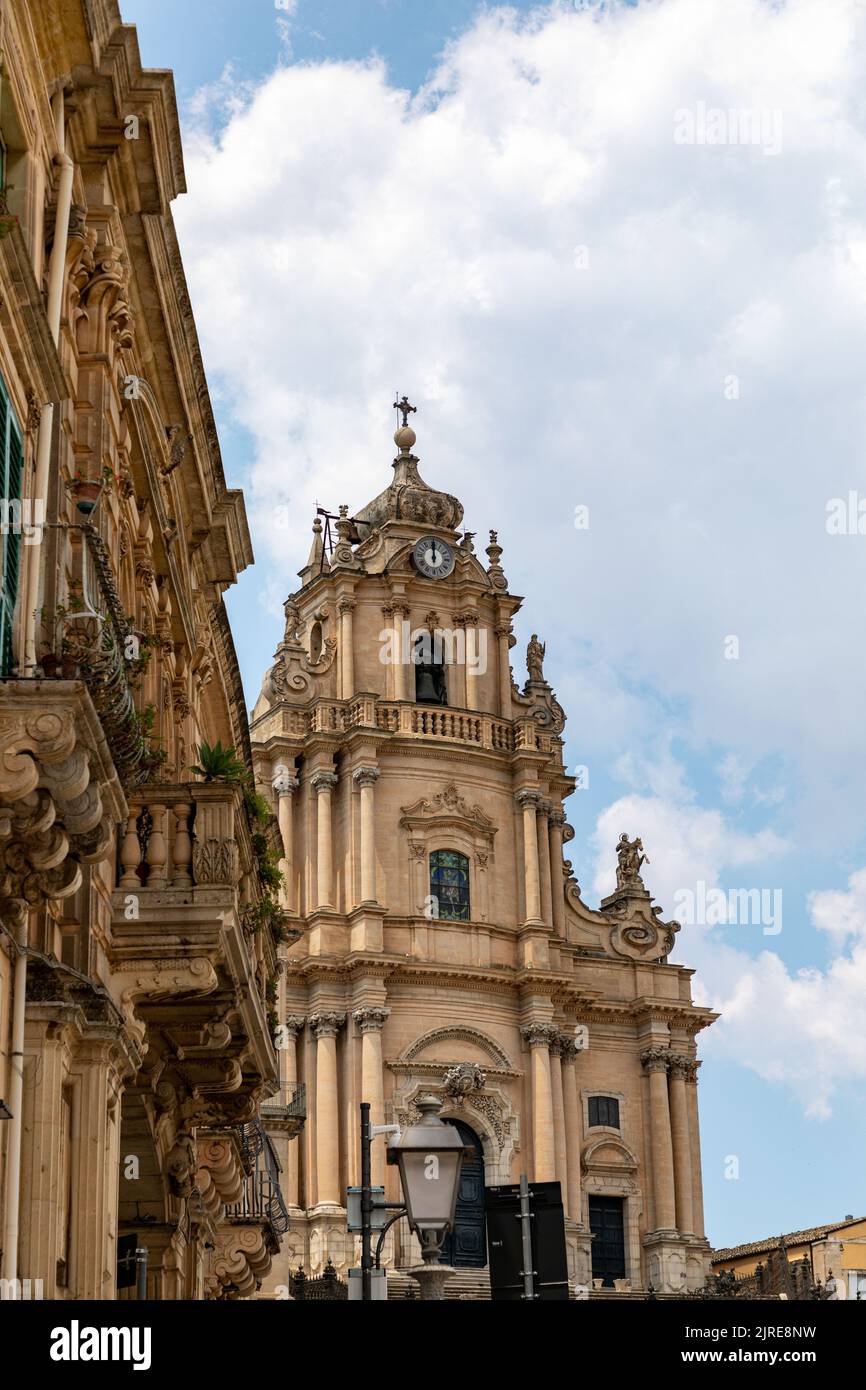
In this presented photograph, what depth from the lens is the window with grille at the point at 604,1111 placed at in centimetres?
5472

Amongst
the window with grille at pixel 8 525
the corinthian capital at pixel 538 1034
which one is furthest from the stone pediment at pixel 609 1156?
the window with grille at pixel 8 525

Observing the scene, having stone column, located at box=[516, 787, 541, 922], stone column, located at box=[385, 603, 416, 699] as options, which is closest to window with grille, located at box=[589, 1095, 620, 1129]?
stone column, located at box=[516, 787, 541, 922]

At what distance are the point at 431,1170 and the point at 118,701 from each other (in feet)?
13.2

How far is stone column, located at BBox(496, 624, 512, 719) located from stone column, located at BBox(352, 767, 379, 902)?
16.4ft

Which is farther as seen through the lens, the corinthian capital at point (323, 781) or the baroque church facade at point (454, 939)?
the corinthian capital at point (323, 781)

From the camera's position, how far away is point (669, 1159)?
54.3 meters

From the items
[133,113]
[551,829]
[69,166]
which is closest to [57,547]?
[69,166]

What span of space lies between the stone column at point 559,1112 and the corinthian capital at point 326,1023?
18.8ft

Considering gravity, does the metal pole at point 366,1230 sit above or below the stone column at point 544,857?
below

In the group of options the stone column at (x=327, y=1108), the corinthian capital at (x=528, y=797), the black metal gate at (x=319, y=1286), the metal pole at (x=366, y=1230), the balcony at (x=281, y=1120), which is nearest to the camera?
the metal pole at (x=366, y=1230)

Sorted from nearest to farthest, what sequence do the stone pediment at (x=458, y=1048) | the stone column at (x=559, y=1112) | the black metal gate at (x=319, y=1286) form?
the black metal gate at (x=319, y=1286)
the stone pediment at (x=458, y=1048)
the stone column at (x=559, y=1112)

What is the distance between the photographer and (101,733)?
11031 mm

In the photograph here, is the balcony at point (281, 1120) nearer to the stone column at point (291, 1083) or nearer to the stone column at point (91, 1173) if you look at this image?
the stone column at point (291, 1083)

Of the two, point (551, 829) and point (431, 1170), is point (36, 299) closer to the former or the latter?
point (431, 1170)
